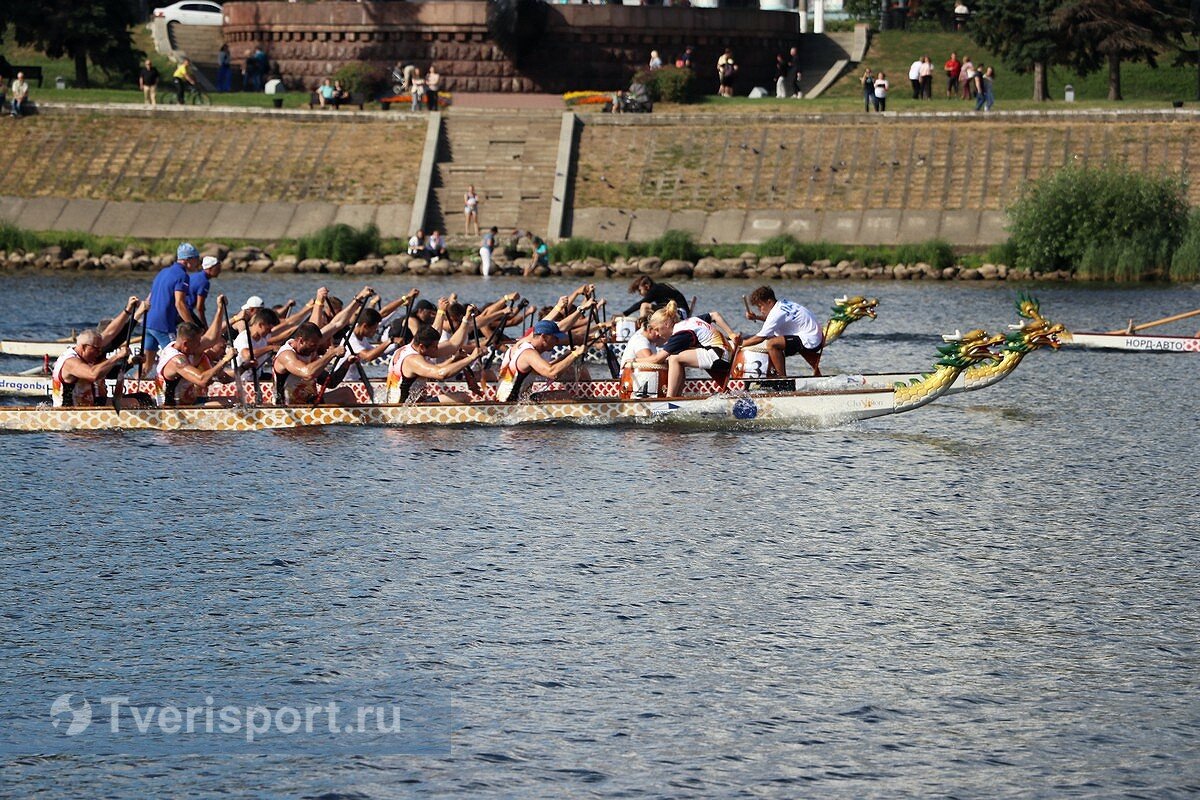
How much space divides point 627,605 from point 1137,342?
66.5 feet

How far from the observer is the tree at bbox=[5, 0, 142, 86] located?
250 feet

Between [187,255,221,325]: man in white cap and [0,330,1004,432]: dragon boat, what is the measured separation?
196cm

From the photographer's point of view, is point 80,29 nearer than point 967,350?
No

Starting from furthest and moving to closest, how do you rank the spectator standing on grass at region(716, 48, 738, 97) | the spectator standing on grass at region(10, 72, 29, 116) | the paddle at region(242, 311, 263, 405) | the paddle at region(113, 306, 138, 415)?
1. the spectator standing on grass at region(716, 48, 738, 97)
2. the spectator standing on grass at region(10, 72, 29, 116)
3. the paddle at region(242, 311, 263, 405)
4. the paddle at region(113, 306, 138, 415)

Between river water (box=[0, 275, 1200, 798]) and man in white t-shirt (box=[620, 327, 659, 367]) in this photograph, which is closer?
river water (box=[0, 275, 1200, 798])

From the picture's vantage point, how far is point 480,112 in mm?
70750

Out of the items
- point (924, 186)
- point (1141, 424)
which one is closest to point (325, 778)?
point (1141, 424)

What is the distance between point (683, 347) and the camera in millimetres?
25359

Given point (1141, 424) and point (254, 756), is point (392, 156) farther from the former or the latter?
point (254, 756)

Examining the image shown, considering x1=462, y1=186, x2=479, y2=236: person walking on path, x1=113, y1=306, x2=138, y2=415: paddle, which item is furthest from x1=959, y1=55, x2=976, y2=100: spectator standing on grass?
x1=113, y1=306, x2=138, y2=415: paddle

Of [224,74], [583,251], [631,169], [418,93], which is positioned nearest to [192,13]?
[224,74]

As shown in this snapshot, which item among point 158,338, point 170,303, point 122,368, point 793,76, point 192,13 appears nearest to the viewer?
point 122,368

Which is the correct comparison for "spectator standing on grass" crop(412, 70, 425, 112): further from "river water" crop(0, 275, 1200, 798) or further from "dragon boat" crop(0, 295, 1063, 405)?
"river water" crop(0, 275, 1200, 798)

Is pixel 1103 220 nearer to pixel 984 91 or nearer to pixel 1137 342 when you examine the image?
pixel 984 91
